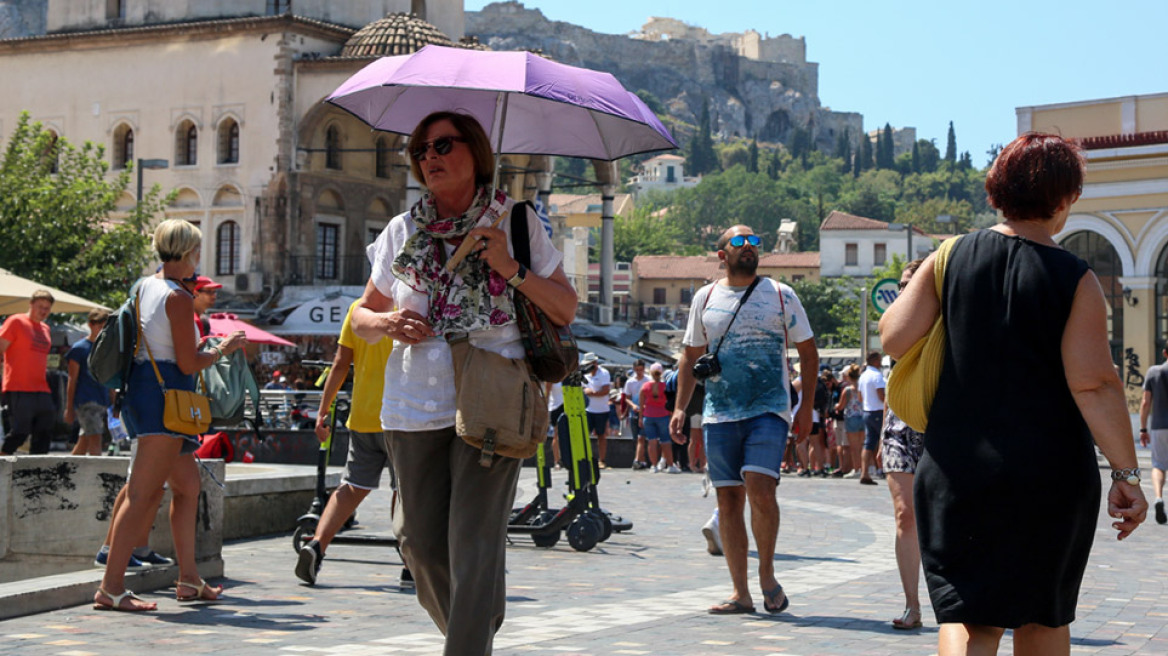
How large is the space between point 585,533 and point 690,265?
470 ft

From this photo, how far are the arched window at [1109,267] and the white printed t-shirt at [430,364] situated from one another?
3309cm

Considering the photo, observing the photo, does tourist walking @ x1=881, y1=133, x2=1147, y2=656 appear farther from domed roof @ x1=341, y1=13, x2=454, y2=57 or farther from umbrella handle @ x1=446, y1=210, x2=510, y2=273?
domed roof @ x1=341, y1=13, x2=454, y2=57

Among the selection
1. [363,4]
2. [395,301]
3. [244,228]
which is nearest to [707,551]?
[395,301]

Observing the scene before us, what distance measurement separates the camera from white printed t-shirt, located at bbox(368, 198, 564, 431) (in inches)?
197

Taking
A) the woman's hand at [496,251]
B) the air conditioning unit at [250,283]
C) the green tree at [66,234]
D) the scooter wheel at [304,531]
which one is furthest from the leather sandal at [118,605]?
the air conditioning unit at [250,283]

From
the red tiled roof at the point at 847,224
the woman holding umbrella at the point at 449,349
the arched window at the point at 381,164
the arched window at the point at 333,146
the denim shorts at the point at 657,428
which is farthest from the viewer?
the red tiled roof at the point at 847,224

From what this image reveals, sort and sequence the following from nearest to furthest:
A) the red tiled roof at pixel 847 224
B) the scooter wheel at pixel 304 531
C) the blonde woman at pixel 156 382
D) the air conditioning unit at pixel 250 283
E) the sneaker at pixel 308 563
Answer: the blonde woman at pixel 156 382 < the sneaker at pixel 308 563 < the scooter wheel at pixel 304 531 < the air conditioning unit at pixel 250 283 < the red tiled roof at pixel 847 224

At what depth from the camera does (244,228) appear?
47844 millimetres

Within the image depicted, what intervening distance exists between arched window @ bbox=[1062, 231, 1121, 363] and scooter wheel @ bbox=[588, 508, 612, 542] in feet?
87.9

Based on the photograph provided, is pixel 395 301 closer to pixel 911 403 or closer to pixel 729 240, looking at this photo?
pixel 911 403

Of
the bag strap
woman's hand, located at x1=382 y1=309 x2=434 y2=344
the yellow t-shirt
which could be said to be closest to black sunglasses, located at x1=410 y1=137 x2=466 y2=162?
the bag strap

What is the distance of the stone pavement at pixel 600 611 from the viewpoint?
7043mm

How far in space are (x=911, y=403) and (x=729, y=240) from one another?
4100 millimetres

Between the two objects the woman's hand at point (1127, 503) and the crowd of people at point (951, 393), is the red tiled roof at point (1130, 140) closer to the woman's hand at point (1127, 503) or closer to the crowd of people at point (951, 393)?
the crowd of people at point (951, 393)
